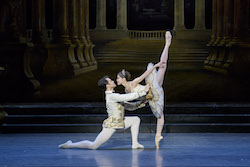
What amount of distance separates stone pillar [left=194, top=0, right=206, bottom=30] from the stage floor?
19.8 meters

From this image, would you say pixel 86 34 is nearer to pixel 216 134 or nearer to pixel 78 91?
pixel 78 91

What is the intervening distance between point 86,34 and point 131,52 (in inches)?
150

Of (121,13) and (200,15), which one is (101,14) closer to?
(121,13)

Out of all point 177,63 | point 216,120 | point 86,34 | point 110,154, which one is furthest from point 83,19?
point 110,154

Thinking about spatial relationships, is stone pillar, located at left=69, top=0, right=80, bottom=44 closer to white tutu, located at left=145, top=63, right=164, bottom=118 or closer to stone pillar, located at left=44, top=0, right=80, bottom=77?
stone pillar, located at left=44, top=0, right=80, bottom=77

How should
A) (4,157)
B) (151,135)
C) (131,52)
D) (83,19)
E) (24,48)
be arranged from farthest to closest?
(131,52) → (83,19) → (24,48) → (151,135) → (4,157)

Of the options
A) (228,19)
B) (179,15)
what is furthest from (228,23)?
(179,15)

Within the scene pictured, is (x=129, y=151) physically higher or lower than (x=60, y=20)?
lower

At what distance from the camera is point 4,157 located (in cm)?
602

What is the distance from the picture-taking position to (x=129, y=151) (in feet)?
20.9

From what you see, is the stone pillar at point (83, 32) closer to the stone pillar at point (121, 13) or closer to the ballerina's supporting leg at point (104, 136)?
the ballerina's supporting leg at point (104, 136)

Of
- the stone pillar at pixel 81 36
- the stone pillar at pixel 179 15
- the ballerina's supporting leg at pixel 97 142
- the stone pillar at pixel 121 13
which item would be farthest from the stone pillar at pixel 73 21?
the stone pillar at pixel 179 15

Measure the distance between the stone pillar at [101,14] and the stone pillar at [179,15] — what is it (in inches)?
168

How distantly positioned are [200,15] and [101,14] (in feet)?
19.5
